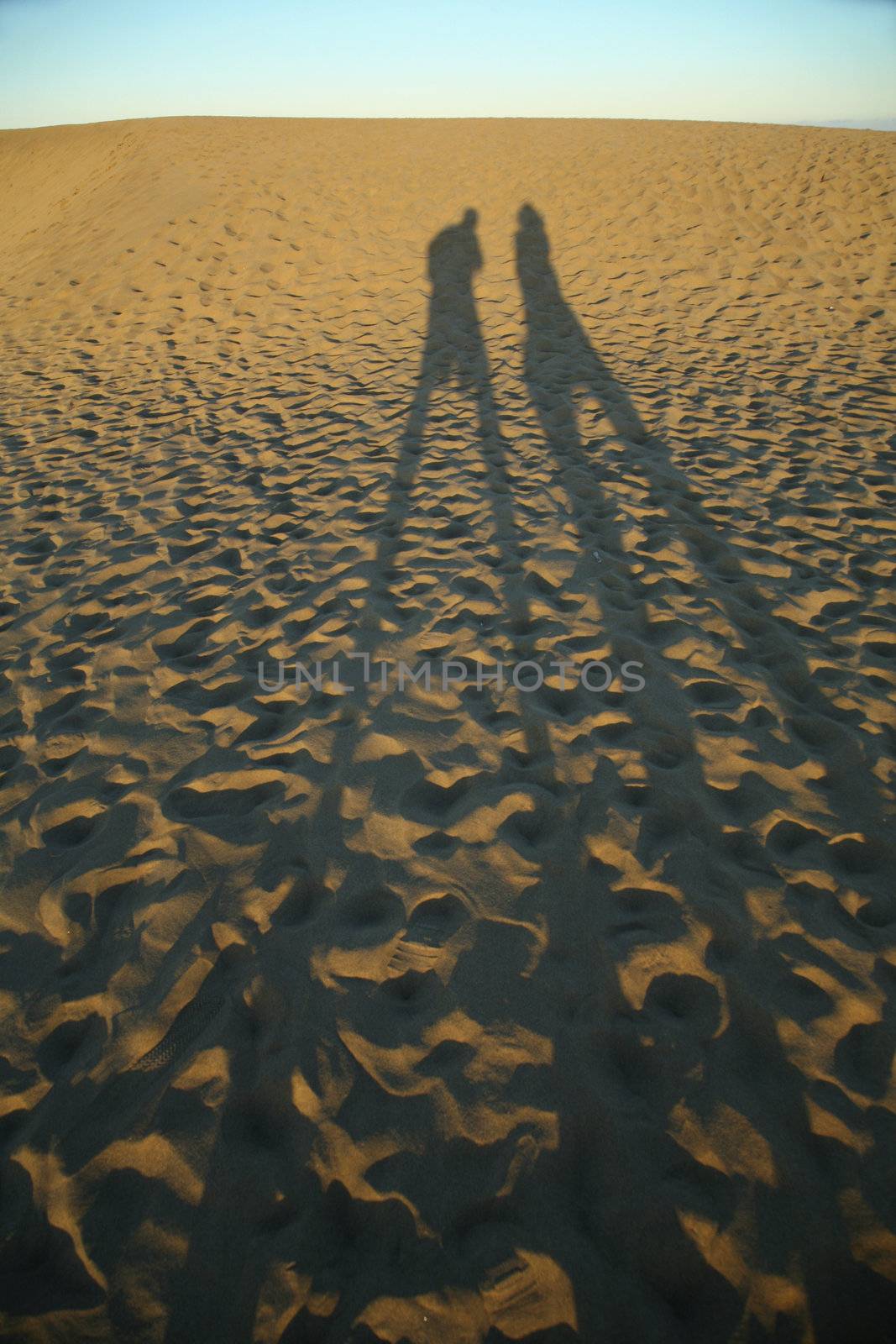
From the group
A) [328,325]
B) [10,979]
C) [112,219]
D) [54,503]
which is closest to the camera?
[10,979]

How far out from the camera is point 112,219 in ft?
34.9

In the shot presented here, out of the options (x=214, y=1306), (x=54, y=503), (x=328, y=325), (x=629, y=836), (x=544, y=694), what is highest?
(x=328, y=325)

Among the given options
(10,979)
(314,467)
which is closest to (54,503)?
(314,467)

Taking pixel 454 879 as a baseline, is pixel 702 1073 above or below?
below

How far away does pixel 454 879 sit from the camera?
212 cm

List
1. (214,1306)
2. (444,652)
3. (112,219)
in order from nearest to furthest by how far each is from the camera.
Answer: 1. (214,1306)
2. (444,652)
3. (112,219)

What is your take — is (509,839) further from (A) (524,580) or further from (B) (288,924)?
(A) (524,580)

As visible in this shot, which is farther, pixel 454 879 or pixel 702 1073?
pixel 454 879

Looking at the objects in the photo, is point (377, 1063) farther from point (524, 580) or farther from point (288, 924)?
point (524, 580)

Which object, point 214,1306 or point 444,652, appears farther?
point 444,652

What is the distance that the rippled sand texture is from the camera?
1.44 meters

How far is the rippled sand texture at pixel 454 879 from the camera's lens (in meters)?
1.44

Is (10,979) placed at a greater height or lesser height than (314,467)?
lesser

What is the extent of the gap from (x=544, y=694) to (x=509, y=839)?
783mm
